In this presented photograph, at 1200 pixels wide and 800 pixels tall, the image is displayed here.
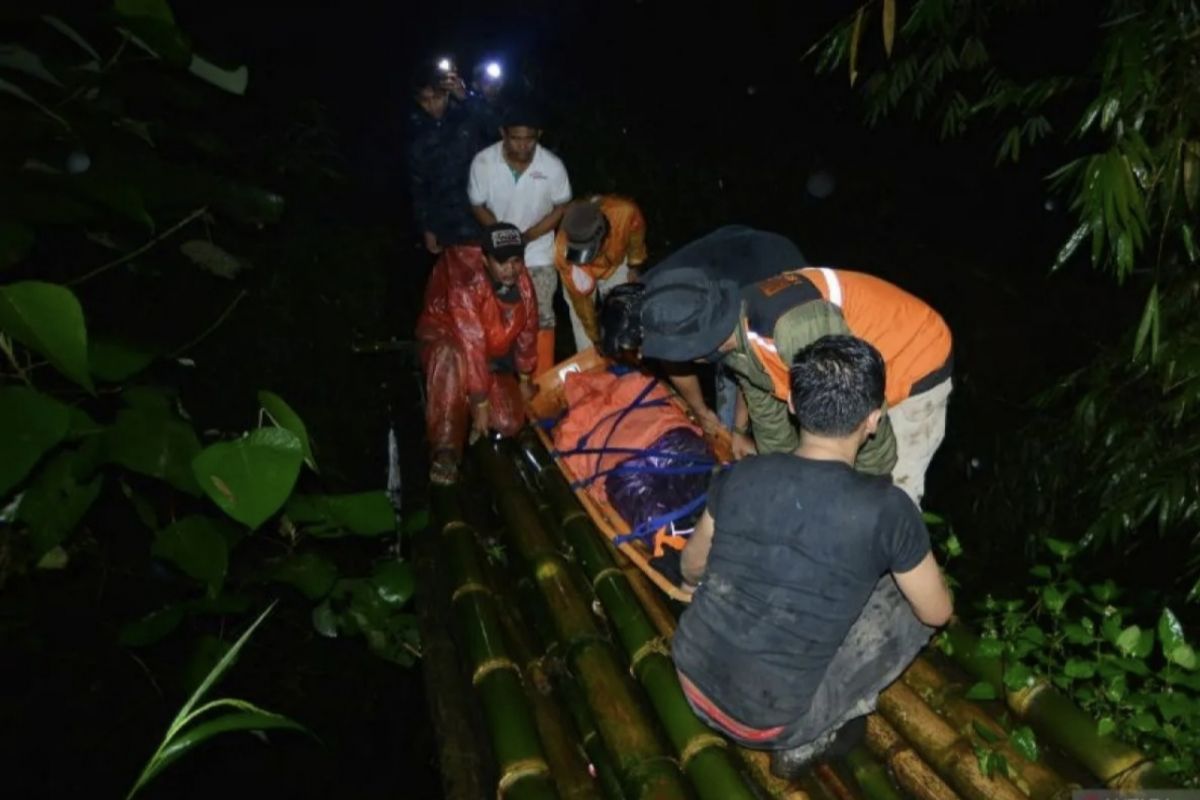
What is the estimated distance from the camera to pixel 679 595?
9.37 feet

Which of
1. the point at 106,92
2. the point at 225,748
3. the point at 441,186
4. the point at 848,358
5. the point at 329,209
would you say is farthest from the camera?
the point at 329,209

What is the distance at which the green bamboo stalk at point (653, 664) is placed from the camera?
2355 mm

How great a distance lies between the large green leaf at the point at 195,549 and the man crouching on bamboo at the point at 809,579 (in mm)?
1209

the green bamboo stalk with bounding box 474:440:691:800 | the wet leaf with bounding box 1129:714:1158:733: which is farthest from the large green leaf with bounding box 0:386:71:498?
the wet leaf with bounding box 1129:714:1158:733

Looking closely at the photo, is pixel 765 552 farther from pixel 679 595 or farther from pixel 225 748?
pixel 225 748

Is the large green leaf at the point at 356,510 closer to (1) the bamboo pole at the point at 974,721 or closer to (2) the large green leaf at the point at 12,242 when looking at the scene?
(2) the large green leaf at the point at 12,242

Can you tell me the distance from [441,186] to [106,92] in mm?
3789

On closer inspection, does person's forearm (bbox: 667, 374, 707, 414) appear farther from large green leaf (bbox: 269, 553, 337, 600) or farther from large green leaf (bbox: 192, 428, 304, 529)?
large green leaf (bbox: 192, 428, 304, 529)

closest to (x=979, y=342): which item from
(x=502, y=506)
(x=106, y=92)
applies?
(x=502, y=506)

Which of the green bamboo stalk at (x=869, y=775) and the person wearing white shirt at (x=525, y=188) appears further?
the person wearing white shirt at (x=525, y=188)

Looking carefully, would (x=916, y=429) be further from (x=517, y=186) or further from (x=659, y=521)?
(x=517, y=186)

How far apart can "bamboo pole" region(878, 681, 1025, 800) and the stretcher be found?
712mm

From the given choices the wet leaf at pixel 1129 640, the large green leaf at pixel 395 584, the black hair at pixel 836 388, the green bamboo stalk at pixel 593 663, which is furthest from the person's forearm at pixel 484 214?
the wet leaf at pixel 1129 640

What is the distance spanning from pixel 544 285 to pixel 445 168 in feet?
3.19
